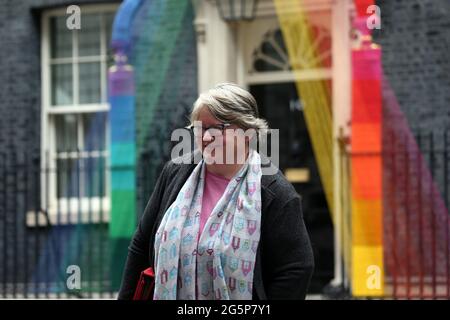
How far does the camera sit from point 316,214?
916 cm

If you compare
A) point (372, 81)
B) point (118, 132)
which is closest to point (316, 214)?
point (372, 81)

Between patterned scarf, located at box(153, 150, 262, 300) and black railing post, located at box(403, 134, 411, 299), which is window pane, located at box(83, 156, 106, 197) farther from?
patterned scarf, located at box(153, 150, 262, 300)

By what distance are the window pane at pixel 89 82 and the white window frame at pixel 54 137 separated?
0.06m

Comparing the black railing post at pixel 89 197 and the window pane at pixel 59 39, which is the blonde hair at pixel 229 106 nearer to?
the black railing post at pixel 89 197

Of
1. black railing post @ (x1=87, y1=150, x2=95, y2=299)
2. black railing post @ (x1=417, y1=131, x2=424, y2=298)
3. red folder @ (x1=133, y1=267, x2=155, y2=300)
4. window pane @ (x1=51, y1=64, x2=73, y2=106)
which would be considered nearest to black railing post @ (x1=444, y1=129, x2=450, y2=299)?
black railing post @ (x1=417, y1=131, x2=424, y2=298)

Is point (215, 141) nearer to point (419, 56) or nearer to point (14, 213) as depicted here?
point (419, 56)

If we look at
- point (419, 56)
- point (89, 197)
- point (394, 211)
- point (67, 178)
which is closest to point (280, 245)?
point (394, 211)

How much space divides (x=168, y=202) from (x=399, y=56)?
5.91m

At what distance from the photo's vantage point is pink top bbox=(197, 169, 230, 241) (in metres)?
3.26

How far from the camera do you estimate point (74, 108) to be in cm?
995

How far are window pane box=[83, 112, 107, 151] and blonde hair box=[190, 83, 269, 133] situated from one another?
21.9ft

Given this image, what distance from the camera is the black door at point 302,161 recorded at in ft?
29.9

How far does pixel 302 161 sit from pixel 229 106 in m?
6.18
